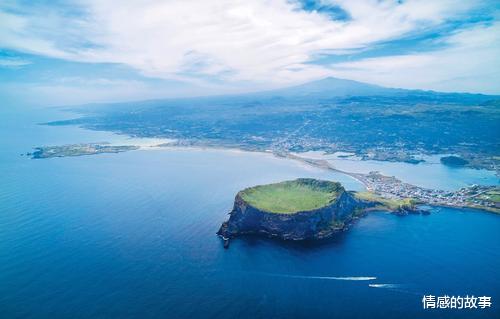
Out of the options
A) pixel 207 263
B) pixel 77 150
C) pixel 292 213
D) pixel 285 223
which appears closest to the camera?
pixel 207 263

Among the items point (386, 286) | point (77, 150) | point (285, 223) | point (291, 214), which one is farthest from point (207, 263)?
point (77, 150)

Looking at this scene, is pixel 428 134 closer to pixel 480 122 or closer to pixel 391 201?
pixel 480 122

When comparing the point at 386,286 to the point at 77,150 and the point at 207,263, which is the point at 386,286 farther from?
the point at 77,150

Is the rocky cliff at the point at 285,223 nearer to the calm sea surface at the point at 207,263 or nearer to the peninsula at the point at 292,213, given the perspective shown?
the peninsula at the point at 292,213

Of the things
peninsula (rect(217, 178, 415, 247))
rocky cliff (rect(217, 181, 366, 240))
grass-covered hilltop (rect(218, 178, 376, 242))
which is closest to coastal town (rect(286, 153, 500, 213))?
peninsula (rect(217, 178, 415, 247))

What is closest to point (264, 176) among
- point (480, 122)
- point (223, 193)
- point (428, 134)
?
point (223, 193)

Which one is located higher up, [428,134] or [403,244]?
[428,134]
